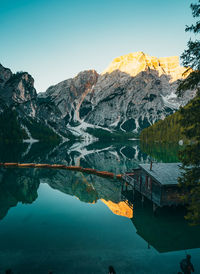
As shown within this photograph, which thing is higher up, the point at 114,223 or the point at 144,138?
the point at 144,138

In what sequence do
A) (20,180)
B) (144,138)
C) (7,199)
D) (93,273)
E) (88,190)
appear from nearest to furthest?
(93,273) < (7,199) < (88,190) < (20,180) < (144,138)

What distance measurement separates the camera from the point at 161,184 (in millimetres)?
24188

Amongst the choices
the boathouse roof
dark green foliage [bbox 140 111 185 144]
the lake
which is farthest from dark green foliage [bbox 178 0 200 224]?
dark green foliage [bbox 140 111 185 144]

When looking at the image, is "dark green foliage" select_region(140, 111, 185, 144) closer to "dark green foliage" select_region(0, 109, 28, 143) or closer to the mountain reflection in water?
"dark green foliage" select_region(0, 109, 28, 143)

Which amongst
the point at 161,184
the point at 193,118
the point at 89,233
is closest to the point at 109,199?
the point at 161,184

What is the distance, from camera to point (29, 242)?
747 inches

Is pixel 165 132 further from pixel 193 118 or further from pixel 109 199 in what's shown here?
pixel 193 118

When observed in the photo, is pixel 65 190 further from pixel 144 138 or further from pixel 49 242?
pixel 144 138

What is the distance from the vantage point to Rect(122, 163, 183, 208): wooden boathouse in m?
24.7

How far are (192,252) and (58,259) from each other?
11865mm

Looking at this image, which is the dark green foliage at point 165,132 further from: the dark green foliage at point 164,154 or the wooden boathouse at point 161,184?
the wooden boathouse at point 161,184

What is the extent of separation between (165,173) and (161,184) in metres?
3.36

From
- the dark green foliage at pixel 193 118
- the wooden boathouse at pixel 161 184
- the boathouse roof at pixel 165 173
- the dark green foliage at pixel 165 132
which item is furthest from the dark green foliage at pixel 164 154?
the dark green foliage at pixel 165 132

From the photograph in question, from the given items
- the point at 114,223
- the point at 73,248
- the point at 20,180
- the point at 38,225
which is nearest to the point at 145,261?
the point at 73,248
